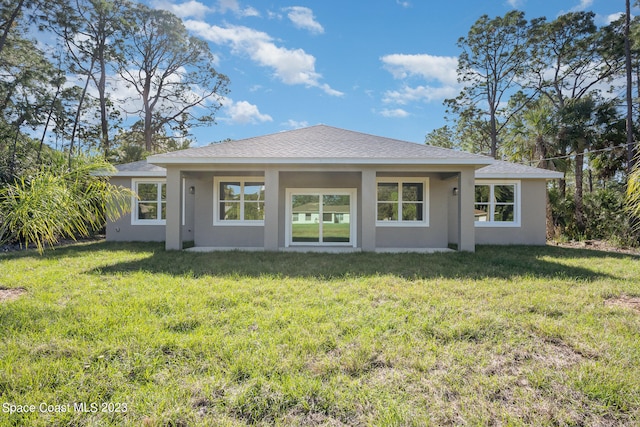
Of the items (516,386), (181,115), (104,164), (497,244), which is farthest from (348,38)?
(181,115)

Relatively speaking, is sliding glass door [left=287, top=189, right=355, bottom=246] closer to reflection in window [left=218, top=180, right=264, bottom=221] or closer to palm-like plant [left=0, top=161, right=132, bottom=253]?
reflection in window [left=218, top=180, right=264, bottom=221]

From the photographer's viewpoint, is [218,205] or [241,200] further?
[241,200]

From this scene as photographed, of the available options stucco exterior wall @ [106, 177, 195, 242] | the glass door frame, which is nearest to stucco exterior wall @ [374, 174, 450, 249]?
the glass door frame

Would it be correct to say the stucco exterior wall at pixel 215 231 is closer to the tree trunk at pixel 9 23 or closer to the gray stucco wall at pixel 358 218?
the gray stucco wall at pixel 358 218

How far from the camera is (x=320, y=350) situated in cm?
346

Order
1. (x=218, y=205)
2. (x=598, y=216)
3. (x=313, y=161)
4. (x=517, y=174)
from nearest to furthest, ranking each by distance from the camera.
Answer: (x=313, y=161), (x=218, y=205), (x=517, y=174), (x=598, y=216)

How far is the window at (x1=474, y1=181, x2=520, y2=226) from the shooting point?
40.9 ft

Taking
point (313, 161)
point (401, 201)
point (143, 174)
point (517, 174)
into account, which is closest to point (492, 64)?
point (517, 174)

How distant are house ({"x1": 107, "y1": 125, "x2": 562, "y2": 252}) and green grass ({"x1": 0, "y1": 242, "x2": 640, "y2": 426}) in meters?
4.14

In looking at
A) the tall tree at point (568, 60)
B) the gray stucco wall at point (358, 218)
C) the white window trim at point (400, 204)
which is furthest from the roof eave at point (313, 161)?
the tall tree at point (568, 60)

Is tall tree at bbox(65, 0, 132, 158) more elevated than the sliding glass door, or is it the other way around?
tall tree at bbox(65, 0, 132, 158)

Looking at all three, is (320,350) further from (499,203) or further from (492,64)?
(492,64)

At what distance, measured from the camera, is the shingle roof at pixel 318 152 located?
9.45 metres

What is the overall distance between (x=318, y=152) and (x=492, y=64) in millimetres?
21924
